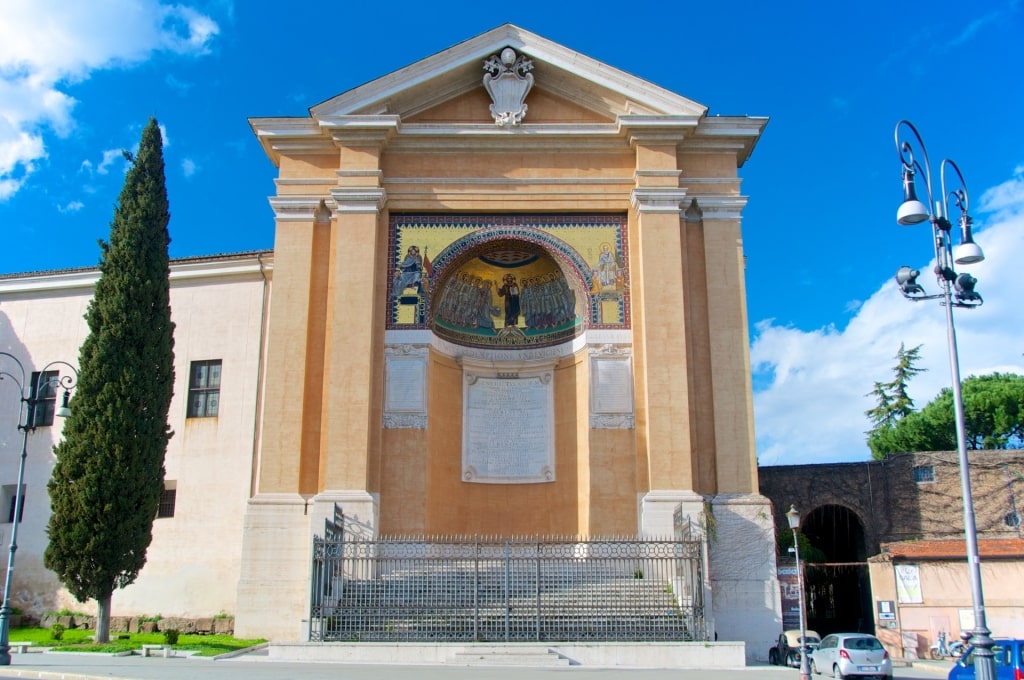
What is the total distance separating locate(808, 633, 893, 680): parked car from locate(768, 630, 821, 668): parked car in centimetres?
45

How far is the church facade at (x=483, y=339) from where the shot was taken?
18.4 meters

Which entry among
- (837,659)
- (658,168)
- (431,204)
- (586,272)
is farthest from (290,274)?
(837,659)

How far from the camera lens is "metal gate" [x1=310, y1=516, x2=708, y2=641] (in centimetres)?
1504

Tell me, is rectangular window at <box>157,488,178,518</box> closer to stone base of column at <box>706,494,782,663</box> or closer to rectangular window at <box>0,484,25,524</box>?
rectangular window at <box>0,484,25,524</box>

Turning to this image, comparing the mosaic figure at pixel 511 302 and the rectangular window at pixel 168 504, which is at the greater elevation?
the mosaic figure at pixel 511 302

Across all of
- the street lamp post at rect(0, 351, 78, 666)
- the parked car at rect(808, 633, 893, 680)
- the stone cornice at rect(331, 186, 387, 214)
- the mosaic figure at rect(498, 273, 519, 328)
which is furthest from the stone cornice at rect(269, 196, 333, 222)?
the parked car at rect(808, 633, 893, 680)

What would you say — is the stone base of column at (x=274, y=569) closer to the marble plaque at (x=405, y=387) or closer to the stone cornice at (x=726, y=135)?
the marble plaque at (x=405, y=387)

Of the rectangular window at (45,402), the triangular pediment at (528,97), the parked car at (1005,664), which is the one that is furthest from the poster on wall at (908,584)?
the rectangular window at (45,402)

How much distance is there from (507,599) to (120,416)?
7800 mm

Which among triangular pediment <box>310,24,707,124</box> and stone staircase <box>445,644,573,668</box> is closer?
stone staircase <box>445,644,573,668</box>

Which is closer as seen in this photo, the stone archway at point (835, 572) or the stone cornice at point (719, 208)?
the stone cornice at point (719, 208)

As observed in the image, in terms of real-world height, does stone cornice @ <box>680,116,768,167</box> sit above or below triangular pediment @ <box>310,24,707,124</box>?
below

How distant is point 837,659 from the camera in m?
16.9

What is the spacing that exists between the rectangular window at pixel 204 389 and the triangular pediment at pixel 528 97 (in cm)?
660
